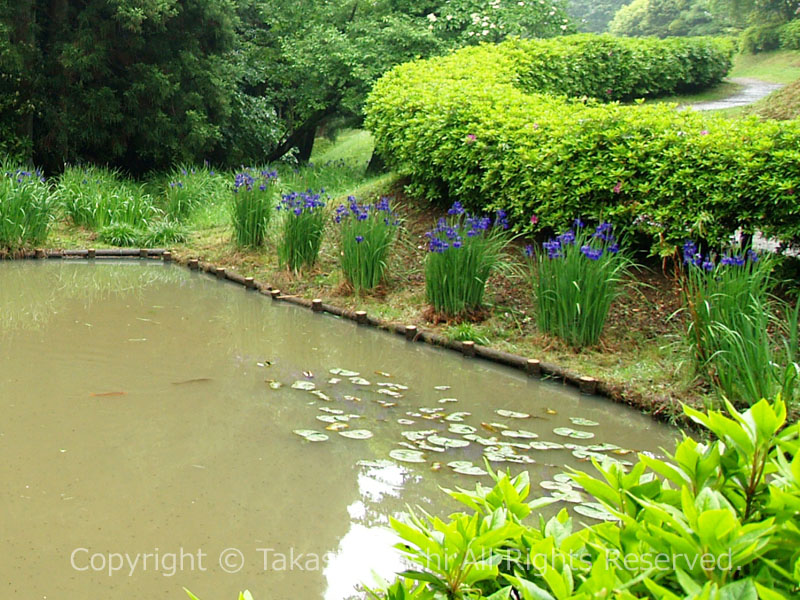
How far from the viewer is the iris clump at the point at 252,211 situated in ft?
27.4

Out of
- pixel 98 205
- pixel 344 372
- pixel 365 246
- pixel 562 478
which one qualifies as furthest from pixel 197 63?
pixel 562 478

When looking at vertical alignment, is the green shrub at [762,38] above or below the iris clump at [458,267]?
above

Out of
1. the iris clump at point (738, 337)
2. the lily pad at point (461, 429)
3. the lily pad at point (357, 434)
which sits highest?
the iris clump at point (738, 337)

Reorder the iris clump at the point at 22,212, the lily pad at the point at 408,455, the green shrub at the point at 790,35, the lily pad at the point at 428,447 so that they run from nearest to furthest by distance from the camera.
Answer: the lily pad at the point at 408,455, the lily pad at the point at 428,447, the iris clump at the point at 22,212, the green shrub at the point at 790,35

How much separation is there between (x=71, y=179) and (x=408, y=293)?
555 centimetres

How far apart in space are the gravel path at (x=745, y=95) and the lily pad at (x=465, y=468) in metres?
11.5

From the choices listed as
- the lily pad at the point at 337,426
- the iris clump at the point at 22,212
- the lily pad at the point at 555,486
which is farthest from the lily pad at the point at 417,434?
the iris clump at the point at 22,212

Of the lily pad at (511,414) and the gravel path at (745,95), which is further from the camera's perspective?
the gravel path at (745,95)

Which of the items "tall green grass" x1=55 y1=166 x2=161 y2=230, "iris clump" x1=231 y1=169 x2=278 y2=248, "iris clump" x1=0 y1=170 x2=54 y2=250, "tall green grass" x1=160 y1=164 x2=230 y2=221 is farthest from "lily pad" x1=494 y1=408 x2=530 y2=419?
"tall green grass" x1=160 y1=164 x2=230 y2=221

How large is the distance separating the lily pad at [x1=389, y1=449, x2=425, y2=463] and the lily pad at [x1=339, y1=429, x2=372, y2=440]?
23 centimetres

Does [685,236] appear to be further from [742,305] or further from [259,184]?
[259,184]

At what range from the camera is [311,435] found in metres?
4.19

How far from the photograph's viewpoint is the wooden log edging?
4.67m

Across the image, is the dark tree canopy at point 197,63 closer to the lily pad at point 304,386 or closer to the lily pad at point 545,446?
the lily pad at point 304,386
